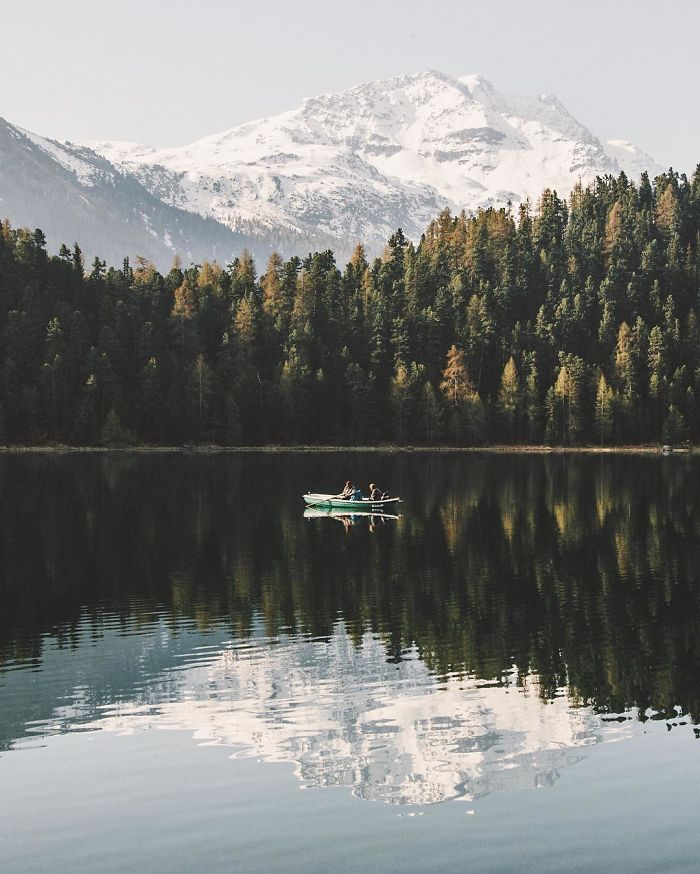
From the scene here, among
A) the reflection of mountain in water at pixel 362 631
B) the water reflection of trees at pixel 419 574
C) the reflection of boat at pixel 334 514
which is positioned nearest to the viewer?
the reflection of mountain in water at pixel 362 631

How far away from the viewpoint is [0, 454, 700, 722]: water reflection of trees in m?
38.2

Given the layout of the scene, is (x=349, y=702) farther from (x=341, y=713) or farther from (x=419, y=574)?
(x=419, y=574)

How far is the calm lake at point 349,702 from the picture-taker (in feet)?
72.4

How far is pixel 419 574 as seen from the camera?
182 feet

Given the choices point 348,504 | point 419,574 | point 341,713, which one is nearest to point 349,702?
point 341,713

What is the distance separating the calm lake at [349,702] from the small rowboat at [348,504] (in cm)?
2067

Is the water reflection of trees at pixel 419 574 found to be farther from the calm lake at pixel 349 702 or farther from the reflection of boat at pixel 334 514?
the reflection of boat at pixel 334 514

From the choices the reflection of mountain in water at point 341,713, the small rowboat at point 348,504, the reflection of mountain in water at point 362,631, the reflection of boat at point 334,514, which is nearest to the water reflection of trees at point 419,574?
the reflection of mountain in water at point 362,631

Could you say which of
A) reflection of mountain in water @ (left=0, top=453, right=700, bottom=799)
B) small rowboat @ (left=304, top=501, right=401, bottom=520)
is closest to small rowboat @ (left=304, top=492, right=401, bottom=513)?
small rowboat @ (left=304, top=501, right=401, bottom=520)

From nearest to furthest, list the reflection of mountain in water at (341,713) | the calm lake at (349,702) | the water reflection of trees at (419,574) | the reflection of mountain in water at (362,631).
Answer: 1. the calm lake at (349,702)
2. the reflection of mountain in water at (341,713)
3. the reflection of mountain in water at (362,631)
4. the water reflection of trees at (419,574)

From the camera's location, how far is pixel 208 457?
18350cm

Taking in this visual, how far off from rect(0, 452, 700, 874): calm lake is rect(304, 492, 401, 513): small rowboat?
20666 millimetres

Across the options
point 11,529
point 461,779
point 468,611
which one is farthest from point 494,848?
point 11,529

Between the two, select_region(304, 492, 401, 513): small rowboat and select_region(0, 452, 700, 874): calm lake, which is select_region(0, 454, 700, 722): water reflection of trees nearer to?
select_region(0, 452, 700, 874): calm lake
